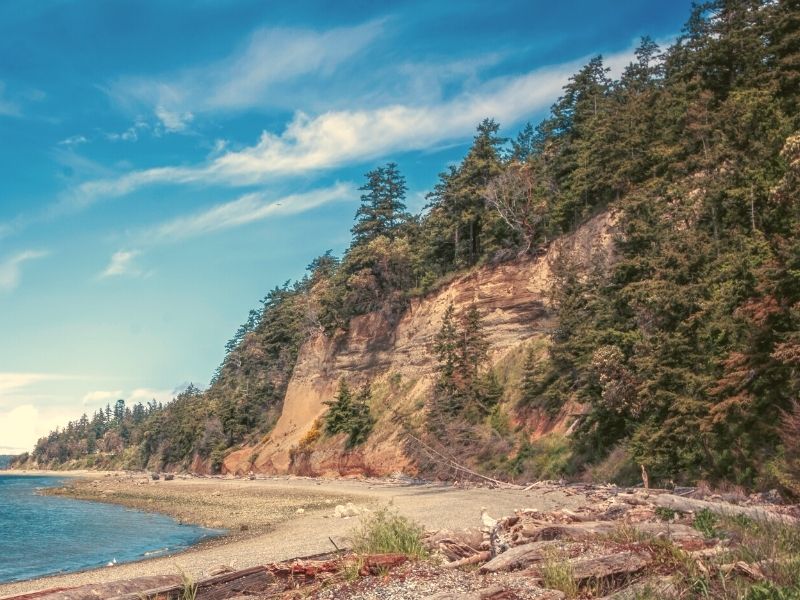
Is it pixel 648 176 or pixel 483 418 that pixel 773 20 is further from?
pixel 483 418

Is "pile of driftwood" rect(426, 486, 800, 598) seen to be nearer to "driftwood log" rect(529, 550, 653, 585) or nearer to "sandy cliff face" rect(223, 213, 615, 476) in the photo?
"driftwood log" rect(529, 550, 653, 585)

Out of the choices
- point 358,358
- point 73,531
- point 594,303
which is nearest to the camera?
point 73,531

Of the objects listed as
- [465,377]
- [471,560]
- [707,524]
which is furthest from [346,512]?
[465,377]

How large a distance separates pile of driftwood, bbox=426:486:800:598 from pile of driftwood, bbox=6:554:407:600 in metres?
1.35

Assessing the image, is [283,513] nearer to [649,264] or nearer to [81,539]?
[81,539]

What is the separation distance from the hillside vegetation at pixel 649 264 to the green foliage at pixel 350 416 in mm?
262

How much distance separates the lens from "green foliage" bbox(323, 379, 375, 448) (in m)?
49.6

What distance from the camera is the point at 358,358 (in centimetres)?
5891

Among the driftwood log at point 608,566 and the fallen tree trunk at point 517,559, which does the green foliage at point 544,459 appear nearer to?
the fallen tree trunk at point 517,559

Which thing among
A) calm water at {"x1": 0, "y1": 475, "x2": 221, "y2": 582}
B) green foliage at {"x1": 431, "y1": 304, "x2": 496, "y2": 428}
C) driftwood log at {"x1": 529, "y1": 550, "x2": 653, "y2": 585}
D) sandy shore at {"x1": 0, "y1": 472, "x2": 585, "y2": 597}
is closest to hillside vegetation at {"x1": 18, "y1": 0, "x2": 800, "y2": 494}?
green foliage at {"x1": 431, "y1": 304, "x2": 496, "y2": 428}

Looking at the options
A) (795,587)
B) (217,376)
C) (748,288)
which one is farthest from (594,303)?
(217,376)

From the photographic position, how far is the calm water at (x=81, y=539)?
19688 mm

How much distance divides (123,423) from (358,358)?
163 m

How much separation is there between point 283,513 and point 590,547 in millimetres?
23027
